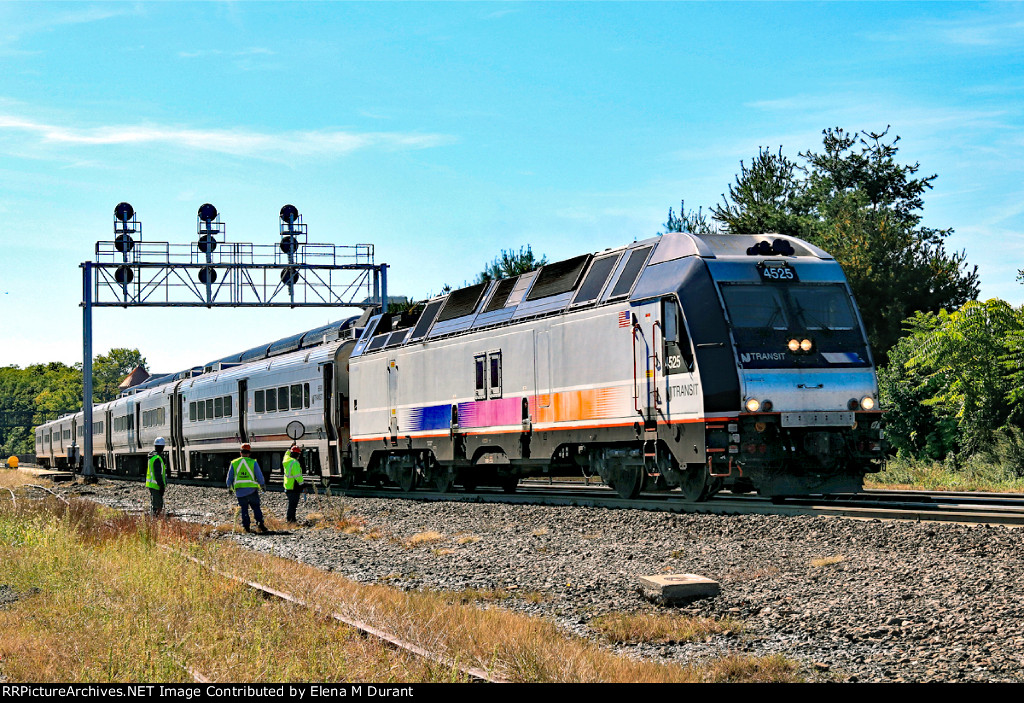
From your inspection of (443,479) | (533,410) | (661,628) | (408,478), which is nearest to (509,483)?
(443,479)

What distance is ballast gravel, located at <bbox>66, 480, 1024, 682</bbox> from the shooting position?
7.99 metres

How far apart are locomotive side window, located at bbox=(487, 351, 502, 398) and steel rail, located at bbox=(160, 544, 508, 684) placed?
894 centimetres

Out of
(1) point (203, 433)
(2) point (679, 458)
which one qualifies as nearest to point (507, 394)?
(2) point (679, 458)

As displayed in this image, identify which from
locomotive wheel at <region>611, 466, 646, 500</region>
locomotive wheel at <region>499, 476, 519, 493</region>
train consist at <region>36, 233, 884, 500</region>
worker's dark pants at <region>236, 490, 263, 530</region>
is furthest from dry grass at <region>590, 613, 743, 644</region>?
locomotive wheel at <region>499, 476, 519, 493</region>

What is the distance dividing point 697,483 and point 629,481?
1822 millimetres

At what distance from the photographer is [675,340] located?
15.6m

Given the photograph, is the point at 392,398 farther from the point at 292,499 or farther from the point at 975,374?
the point at 975,374

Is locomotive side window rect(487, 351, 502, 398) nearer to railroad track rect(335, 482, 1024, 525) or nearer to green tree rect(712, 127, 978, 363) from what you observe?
railroad track rect(335, 482, 1024, 525)

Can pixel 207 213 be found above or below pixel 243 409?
above

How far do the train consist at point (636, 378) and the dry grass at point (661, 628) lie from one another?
19.5ft

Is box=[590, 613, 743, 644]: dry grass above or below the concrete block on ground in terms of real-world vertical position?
below

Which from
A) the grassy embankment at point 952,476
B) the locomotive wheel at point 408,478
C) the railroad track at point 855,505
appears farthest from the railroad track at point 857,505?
the locomotive wheel at point 408,478

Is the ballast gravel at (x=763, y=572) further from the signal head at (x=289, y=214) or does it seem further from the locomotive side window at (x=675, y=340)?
the signal head at (x=289, y=214)

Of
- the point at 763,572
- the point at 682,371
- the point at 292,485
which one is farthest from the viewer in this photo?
the point at 292,485
